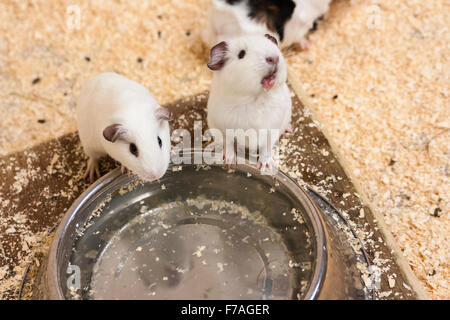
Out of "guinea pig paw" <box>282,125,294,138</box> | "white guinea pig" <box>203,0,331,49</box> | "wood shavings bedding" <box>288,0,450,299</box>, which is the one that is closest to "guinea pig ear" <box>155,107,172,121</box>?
"guinea pig paw" <box>282,125,294,138</box>

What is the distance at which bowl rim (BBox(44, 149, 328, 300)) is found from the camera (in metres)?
1.83

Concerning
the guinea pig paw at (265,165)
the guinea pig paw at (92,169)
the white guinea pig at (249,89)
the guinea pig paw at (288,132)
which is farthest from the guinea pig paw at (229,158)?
the guinea pig paw at (92,169)

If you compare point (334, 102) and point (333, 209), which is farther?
point (334, 102)

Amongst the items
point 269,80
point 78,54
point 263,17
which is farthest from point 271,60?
point 78,54

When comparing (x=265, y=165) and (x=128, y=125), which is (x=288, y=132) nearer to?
(x=265, y=165)

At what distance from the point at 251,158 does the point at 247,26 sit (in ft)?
3.29

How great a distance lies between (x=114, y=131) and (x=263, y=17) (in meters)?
1.47

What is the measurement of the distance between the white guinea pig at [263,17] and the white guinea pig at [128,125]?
93 centimetres

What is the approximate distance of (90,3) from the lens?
11.9 ft

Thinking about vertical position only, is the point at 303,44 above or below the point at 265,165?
above

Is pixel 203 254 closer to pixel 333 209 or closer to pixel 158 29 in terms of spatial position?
pixel 333 209

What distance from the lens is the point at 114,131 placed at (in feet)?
6.21
